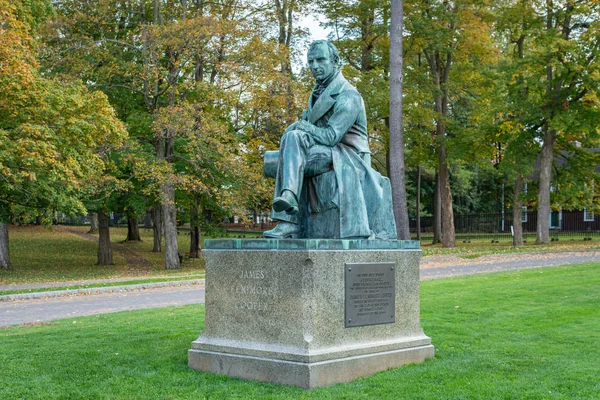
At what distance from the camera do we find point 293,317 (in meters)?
6.95

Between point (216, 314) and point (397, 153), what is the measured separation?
17904 millimetres

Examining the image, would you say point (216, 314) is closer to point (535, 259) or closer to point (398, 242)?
point (398, 242)

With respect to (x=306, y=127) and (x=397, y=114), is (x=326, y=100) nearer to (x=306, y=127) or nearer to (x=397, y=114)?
(x=306, y=127)

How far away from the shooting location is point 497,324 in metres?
10.3

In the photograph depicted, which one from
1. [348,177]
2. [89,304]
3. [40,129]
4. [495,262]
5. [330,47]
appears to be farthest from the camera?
[495,262]

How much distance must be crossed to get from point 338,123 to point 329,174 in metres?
Result: 0.57

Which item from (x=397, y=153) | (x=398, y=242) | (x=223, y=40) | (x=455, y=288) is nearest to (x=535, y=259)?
(x=397, y=153)

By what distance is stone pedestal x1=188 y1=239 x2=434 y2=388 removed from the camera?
272 inches

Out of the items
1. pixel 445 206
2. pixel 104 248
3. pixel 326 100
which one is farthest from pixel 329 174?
pixel 445 206

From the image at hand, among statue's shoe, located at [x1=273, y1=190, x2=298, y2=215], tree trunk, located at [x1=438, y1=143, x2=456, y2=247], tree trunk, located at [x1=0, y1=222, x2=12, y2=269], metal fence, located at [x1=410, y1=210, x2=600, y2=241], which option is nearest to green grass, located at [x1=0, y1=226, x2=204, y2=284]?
tree trunk, located at [x1=0, y1=222, x2=12, y2=269]

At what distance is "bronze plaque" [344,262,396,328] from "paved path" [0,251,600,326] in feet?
25.9

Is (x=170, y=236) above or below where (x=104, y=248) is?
above

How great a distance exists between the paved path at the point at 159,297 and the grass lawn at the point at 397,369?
2115 mm

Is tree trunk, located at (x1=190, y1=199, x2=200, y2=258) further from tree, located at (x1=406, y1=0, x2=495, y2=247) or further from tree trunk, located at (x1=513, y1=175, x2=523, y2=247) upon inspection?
tree trunk, located at (x1=513, y1=175, x2=523, y2=247)
